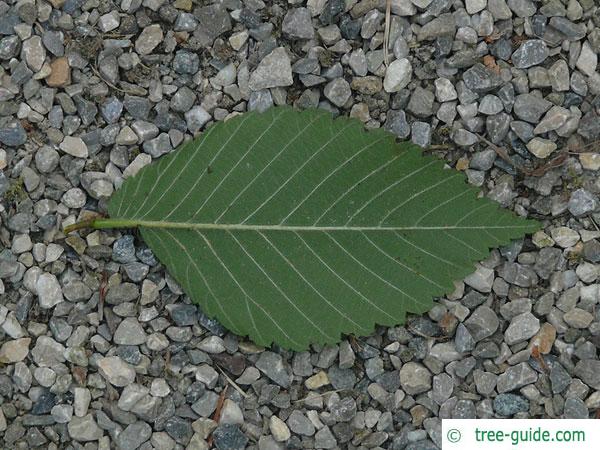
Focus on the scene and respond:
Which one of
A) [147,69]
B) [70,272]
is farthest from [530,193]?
[70,272]

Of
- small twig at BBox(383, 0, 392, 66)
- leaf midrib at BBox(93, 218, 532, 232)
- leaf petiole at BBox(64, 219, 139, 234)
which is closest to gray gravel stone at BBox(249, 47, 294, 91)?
small twig at BBox(383, 0, 392, 66)

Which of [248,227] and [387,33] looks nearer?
[248,227]

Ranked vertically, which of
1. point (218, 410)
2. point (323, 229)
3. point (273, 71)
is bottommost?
point (218, 410)

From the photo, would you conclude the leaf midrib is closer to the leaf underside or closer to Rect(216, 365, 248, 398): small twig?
the leaf underside

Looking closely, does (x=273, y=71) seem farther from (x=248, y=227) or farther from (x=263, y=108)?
(x=248, y=227)

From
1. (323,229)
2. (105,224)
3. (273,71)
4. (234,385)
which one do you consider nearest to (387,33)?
(273,71)

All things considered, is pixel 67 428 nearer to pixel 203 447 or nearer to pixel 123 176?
pixel 203 447

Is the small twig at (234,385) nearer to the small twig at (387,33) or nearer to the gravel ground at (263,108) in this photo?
the gravel ground at (263,108)

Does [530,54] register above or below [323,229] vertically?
above

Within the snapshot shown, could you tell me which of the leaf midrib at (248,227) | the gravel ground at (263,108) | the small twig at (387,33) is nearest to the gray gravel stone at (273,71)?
the gravel ground at (263,108)
